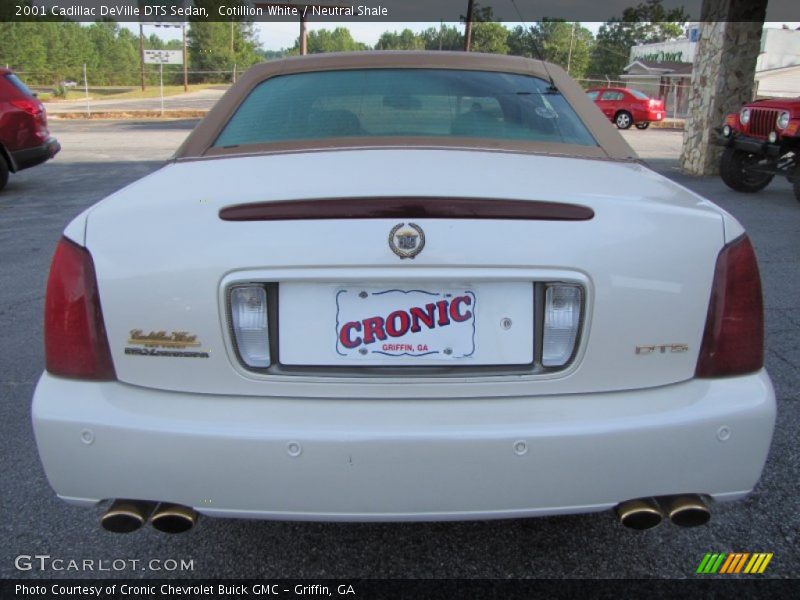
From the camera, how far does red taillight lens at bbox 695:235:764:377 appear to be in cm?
175

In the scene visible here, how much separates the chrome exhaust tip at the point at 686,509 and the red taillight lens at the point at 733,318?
0.33 m

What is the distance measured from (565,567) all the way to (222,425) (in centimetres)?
121

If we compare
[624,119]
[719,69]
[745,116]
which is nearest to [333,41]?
[624,119]

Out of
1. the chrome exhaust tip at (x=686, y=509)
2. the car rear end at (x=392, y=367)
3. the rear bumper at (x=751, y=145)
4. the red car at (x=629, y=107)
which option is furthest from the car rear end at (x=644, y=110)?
the chrome exhaust tip at (x=686, y=509)

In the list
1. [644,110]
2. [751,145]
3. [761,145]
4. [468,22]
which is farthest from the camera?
[644,110]

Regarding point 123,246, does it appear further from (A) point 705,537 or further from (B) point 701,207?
(A) point 705,537

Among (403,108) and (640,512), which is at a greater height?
(403,108)

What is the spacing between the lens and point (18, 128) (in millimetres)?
9609

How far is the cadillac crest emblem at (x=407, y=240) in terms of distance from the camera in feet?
5.32

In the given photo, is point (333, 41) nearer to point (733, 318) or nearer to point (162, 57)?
point (162, 57)

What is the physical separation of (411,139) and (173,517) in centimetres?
141

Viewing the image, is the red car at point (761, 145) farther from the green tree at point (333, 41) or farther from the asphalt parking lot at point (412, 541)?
the green tree at point (333, 41)

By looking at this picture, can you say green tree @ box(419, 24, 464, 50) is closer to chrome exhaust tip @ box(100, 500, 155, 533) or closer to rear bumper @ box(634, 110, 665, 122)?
rear bumper @ box(634, 110, 665, 122)

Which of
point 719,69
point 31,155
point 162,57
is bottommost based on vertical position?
point 31,155
